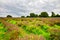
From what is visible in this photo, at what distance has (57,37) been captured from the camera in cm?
1141

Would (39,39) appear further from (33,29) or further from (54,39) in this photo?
(33,29)

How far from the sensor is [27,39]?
7.68 m

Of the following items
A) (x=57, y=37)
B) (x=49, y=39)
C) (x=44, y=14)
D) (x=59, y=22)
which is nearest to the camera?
(x=57, y=37)

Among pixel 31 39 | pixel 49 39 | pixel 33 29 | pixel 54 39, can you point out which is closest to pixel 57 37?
pixel 54 39

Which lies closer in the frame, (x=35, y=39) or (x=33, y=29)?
(x=35, y=39)

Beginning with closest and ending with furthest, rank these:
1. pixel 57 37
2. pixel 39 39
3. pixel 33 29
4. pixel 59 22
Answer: pixel 39 39, pixel 57 37, pixel 33 29, pixel 59 22

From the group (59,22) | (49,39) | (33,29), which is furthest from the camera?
(59,22)

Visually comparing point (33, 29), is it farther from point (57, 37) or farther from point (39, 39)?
point (39, 39)

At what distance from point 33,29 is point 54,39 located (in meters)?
6.92

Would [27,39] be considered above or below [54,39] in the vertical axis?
above

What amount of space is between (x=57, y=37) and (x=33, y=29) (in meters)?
7.13

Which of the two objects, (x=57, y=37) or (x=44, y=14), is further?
(x=44, y=14)

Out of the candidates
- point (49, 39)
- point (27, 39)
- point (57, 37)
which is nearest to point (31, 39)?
point (27, 39)

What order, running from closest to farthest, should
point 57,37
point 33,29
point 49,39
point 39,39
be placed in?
point 39,39 < point 57,37 < point 49,39 < point 33,29
